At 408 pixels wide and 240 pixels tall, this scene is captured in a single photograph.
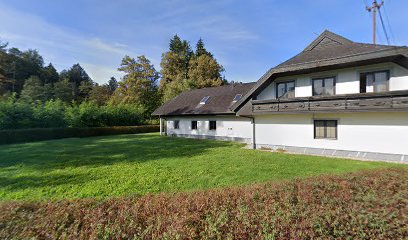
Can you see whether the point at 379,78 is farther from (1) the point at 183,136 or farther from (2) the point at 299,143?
(1) the point at 183,136

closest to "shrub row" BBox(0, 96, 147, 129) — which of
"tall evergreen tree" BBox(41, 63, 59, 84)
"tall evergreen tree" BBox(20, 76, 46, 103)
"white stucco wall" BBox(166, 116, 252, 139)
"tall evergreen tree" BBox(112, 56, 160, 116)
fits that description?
"tall evergreen tree" BBox(112, 56, 160, 116)

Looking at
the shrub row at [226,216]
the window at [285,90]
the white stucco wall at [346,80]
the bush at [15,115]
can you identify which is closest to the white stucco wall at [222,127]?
the white stucco wall at [346,80]

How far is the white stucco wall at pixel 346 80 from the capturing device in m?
10.8

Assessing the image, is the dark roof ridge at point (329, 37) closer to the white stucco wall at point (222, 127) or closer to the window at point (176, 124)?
the white stucco wall at point (222, 127)

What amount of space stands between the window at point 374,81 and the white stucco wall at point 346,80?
209 mm

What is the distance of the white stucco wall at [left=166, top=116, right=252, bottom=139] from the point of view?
18.0 m

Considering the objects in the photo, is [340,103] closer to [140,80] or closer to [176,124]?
[176,124]

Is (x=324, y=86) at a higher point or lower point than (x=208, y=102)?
higher

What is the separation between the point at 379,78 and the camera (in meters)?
11.4

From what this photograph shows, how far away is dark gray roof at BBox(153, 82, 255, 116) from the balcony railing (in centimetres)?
450

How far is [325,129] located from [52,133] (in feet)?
84.3

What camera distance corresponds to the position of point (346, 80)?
12.2 m

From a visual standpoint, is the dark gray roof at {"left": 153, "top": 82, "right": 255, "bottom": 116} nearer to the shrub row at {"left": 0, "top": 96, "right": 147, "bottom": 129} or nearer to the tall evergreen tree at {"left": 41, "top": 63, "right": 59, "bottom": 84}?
the shrub row at {"left": 0, "top": 96, "right": 147, "bottom": 129}

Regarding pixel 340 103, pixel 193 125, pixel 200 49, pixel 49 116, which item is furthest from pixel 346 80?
pixel 200 49
